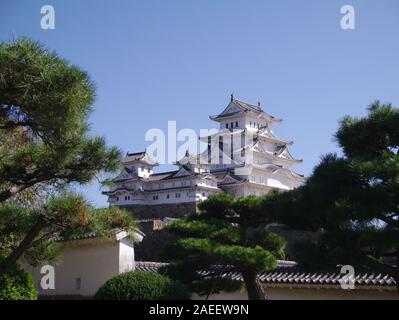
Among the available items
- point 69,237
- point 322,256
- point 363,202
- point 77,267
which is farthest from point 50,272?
point 363,202

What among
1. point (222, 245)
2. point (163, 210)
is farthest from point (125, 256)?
point (163, 210)

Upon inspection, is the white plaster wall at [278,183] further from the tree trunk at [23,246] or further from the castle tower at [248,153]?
the tree trunk at [23,246]

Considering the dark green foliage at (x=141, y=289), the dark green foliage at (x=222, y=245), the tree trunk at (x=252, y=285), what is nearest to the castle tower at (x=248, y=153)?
the dark green foliage at (x=222, y=245)

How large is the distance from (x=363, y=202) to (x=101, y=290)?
4.12 metres

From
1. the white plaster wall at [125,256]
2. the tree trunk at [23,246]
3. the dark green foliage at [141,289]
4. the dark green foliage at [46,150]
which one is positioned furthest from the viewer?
the white plaster wall at [125,256]

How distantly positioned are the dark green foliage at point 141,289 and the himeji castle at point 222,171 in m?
23.8

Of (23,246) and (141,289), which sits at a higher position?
(23,246)

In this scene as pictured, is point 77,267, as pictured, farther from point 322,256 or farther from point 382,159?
point 382,159

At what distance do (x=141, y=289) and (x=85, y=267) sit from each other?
Answer: 4090mm

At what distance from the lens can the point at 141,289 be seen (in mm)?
7504

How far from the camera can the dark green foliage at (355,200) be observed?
20.6ft

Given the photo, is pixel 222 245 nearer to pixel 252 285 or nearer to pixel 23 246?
pixel 252 285

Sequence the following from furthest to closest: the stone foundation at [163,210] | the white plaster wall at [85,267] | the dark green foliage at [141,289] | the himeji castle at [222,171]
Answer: the himeji castle at [222,171]
the stone foundation at [163,210]
the white plaster wall at [85,267]
the dark green foliage at [141,289]

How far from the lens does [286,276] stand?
10.9m
